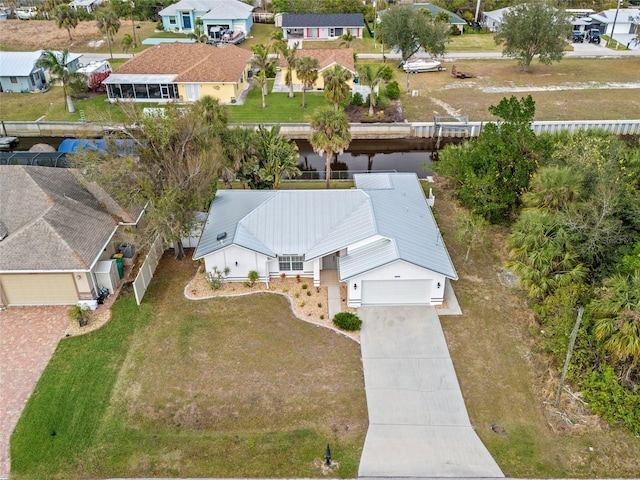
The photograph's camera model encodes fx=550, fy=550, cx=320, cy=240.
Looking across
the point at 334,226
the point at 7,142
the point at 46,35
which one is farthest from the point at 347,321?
the point at 46,35

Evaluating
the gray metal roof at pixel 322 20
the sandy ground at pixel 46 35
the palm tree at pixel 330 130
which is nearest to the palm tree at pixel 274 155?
the palm tree at pixel 330 130

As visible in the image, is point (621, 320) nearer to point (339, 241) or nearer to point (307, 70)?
point (339, 241)

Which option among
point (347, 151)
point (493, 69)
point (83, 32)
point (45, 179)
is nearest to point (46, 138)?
point (45, 179)

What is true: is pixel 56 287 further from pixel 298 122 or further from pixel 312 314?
pixel 298 122

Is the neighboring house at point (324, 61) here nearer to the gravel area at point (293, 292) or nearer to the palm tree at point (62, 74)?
the palm tree at point (62, 74)

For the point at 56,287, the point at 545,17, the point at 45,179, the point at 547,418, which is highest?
the point at 545,17

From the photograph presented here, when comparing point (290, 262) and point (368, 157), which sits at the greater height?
point (290, 262)
